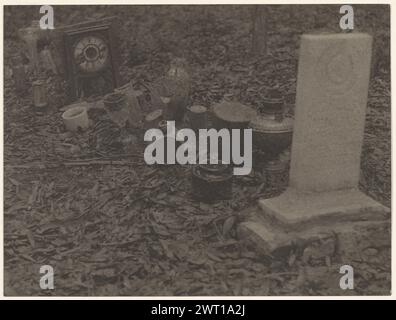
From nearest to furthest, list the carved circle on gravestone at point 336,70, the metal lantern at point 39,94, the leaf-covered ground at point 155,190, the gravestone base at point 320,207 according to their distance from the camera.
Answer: the carved circle on gravestone at point 336,70
the leaf-covered ground at point 155,190
the gravestone base at point 320,207
the metal lantern at point 39,94

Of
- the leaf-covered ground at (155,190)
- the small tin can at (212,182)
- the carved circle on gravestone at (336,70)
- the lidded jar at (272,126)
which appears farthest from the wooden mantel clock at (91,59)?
the carved circle on gravestone at (336,70)

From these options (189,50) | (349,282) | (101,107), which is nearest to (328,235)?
(349,282)

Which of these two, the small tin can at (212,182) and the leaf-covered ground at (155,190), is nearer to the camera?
the leaf-covered ground at (155,190)

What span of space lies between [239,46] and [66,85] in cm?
328

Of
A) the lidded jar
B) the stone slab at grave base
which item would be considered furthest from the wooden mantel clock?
the stone slab at grave base

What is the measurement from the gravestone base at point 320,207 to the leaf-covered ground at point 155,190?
1.35 feet

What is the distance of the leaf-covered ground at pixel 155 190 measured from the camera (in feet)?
18.2

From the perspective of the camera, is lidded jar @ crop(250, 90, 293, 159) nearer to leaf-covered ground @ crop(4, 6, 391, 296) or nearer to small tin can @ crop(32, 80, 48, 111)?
leaf-covered ground @ crop(4, 6, 391, 296)

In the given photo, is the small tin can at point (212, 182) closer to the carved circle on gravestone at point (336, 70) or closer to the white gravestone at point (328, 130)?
the white gravestone at point (328, 130)

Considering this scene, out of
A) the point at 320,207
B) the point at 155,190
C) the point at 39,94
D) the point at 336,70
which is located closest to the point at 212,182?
the point at 155,190

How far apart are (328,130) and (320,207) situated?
0.84 m

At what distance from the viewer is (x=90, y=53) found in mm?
9000

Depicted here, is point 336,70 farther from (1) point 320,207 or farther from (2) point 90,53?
(2) point 90,53

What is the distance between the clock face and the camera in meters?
8.89
